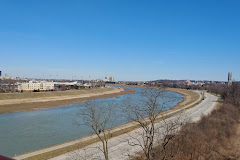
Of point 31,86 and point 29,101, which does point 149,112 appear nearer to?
point 29,101

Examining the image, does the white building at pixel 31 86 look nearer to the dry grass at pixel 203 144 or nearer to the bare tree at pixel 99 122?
the bare tree at pixel 99 122

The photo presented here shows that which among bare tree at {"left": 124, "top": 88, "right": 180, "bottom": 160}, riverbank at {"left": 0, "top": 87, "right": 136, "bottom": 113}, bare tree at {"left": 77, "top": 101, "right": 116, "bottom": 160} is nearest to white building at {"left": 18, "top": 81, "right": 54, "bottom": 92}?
riverbank at {"left": 0, "top": 87, "right": 136, "bottom": 113}

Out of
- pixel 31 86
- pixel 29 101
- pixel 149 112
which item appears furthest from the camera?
pixel 31 86

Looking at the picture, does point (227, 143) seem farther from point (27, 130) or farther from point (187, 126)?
point (27, 130)

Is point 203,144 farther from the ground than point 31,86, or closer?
closer

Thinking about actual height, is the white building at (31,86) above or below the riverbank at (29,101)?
above

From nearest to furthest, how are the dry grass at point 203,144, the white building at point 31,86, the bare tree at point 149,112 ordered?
1. the bare tree at point 149,112
2. the dry grass at point 203,144
3. the white building at point 31,86

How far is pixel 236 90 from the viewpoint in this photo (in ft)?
165

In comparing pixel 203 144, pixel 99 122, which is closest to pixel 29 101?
pixel 99 122

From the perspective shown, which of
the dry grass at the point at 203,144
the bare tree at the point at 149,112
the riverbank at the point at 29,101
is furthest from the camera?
the riverbank at the point at 29,101

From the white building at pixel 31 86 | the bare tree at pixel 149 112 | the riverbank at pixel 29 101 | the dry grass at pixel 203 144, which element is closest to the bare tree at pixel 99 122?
the bare tree at pixel 149 112

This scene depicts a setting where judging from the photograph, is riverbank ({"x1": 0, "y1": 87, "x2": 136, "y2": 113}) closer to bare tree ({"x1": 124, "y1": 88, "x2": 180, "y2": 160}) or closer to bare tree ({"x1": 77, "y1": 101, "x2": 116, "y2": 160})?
bare tree ({"x1": 77, "y1": 101, "x2": 116, "y2": 160})

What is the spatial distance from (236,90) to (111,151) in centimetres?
4630

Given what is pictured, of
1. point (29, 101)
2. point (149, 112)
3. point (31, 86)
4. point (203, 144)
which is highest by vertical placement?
point (149, 112)
